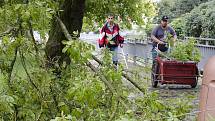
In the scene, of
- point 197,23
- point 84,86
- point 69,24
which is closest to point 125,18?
point 197,23

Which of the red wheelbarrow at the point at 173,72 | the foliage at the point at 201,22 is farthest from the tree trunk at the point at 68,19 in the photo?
the foliage at the point at 201,22

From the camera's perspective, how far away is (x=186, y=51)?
12.0 m

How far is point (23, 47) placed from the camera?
4.31 meters

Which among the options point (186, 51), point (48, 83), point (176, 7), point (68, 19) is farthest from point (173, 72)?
point (176, 7)

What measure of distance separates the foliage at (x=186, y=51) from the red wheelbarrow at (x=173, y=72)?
0.18 meters

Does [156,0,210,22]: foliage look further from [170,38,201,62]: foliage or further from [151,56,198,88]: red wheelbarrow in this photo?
[151,56,198,88]: red wheelbarrow

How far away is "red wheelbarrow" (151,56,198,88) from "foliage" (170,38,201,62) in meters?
0.18

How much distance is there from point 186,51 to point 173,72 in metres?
0.54

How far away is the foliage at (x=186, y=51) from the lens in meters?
11.7

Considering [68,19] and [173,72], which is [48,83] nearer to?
[68,19]

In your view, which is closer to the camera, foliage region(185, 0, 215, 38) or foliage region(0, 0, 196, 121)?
foliage region(0, 0, 196, 121)

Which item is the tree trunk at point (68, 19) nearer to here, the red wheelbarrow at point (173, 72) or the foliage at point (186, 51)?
the foliage at point (186, 51)

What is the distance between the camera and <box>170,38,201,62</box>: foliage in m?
11.7

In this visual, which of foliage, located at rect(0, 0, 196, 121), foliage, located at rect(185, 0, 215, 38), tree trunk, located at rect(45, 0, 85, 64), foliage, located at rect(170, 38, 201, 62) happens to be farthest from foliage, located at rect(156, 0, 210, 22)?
foliage, located at rect(0, 0, 196, 121)
